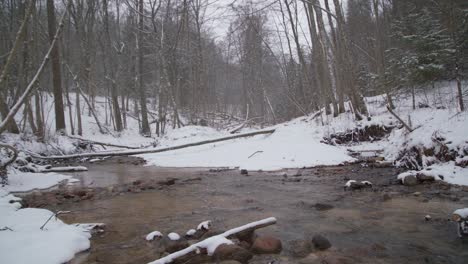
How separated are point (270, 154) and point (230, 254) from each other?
21.8 ft

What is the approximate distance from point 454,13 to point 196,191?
10.8m

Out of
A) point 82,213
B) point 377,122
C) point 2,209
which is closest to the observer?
point 2,209

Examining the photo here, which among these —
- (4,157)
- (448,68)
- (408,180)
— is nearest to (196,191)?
(408,180)

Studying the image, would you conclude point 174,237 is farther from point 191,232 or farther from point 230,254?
point 230,254

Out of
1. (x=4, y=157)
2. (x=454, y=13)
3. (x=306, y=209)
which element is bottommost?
(x=306, y=209)

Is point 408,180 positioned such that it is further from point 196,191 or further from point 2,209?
point 2,209

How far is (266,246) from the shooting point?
2.63m

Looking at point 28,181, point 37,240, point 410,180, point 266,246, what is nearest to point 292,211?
point 266,246

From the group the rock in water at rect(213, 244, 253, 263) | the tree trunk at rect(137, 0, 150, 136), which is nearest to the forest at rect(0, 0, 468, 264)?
the rock in water at rect(213, 244, 253, 263)

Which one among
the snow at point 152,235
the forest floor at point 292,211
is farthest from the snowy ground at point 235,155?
the snow at point 152,235

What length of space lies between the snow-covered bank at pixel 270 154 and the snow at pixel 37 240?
535cm

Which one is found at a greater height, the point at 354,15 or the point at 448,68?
the point at 354,15

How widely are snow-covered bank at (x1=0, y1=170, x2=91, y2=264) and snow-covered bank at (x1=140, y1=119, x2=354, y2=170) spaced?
5.31 metres

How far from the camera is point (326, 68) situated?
43.5 ft
